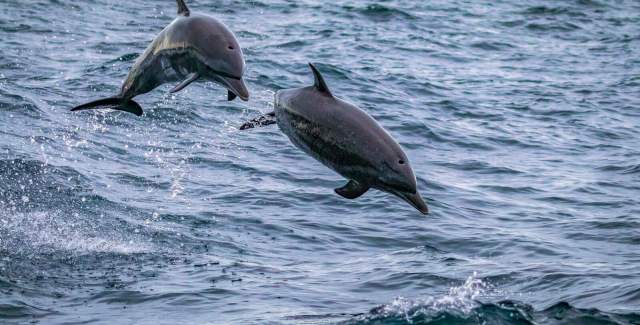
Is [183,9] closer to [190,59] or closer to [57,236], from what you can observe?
[190,59]

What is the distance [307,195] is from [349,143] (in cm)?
916

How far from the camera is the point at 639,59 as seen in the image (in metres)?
26.5

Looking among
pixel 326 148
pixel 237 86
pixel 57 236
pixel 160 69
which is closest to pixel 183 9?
pixel 160 69

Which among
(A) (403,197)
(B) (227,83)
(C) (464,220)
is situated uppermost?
(B) (227,83)

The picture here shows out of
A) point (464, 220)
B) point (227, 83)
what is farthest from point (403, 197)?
point (464, 220)

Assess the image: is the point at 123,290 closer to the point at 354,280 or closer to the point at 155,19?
the point at 354,280

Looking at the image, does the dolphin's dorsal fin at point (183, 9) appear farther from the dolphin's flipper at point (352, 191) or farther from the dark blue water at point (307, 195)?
the dark blue water at point (307, 195)

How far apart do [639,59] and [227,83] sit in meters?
22.2

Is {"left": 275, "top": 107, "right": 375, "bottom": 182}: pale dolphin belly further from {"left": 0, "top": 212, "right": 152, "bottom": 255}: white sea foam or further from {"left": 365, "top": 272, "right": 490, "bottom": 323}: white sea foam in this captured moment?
{"left": 0, "top": 212, "right": 152, "bottom": 255}: white sea foam

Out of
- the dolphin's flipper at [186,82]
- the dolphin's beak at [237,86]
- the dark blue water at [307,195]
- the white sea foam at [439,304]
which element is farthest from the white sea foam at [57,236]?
the dolphin's beak at [237,86]

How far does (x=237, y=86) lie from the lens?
6.35 meters

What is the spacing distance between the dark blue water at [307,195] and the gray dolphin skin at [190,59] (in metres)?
3.59

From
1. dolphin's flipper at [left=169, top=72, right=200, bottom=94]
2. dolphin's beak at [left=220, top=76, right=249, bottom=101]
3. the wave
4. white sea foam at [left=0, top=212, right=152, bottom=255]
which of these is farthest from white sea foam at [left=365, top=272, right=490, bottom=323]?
dolphin's beak at [left=220, top=76, right=249, bottom=101]

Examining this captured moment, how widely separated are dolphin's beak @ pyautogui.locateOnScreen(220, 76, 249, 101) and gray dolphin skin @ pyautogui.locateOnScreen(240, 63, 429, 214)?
337 mm
